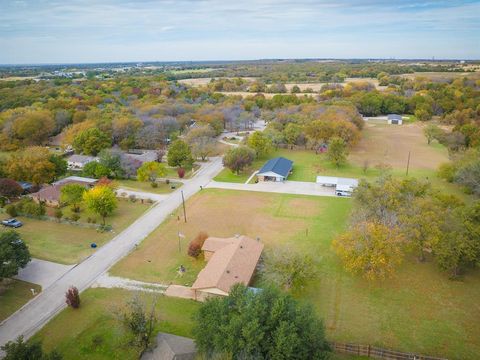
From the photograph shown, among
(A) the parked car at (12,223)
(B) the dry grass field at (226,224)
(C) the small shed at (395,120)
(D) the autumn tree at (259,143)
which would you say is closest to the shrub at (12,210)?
(A) the parked car at (12,223)

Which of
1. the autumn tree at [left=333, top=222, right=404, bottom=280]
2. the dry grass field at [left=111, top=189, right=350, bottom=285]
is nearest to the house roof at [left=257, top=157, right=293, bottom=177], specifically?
the dry grass field at [left=111, top=189, right=350, bottom=285]

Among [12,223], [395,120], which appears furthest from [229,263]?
[395,120]

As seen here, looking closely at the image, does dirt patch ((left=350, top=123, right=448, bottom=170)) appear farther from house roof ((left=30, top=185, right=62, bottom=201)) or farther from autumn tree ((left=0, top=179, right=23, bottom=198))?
autumn tree ((left=0, top=179, right=23, bottom=198))

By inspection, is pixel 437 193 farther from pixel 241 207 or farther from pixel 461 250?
pixel 241 207

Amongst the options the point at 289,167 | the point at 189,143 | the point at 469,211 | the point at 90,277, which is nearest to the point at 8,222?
the point at 90,277

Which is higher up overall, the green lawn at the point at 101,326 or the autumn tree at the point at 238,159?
the autumn tree at the point at 238,159

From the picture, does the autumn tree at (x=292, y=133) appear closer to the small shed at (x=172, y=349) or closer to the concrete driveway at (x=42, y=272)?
the concrete driveway at (x=42, y=272)

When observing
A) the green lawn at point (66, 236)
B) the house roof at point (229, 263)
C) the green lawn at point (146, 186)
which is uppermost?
the house roof at point (229, 263)
